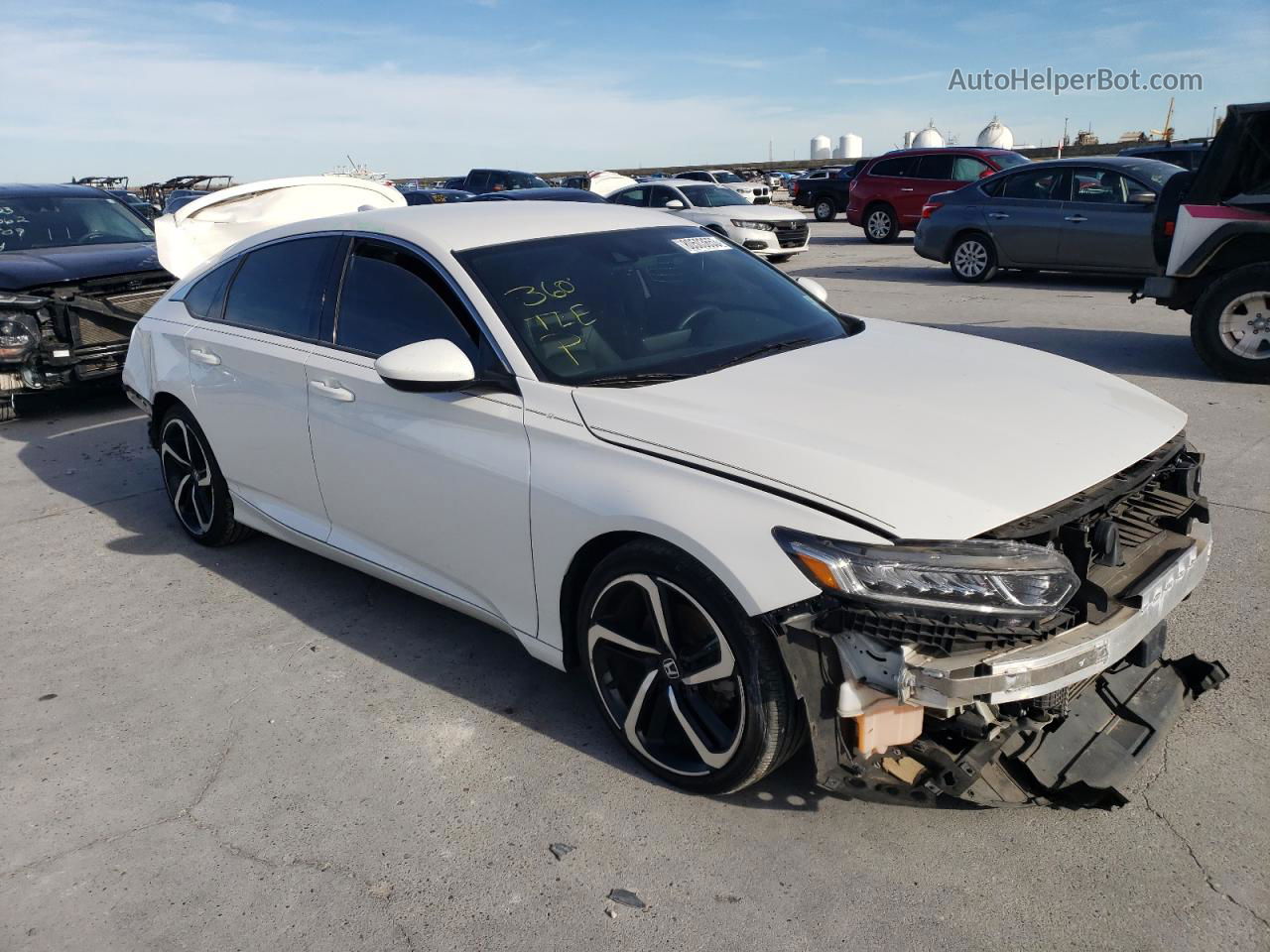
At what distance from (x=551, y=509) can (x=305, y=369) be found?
1527 millimetres

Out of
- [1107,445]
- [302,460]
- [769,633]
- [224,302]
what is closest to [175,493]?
[224,302]

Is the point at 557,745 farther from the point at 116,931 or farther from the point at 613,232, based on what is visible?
the point at 613,232

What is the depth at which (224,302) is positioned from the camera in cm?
480

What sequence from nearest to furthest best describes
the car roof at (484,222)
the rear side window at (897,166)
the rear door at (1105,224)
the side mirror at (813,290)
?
the car roof at (484,222) < the side mirror at (813,290) < the rear door at (1105,224) < the rear side window at (897,166)

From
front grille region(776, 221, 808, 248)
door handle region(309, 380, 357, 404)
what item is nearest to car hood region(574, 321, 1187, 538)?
door handle region(309, 380, 357, 404)

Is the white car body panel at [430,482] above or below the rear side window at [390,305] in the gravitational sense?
below

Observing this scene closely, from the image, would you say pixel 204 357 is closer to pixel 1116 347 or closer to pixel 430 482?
pixel 430 482

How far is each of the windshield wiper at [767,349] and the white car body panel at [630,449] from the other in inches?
2.7

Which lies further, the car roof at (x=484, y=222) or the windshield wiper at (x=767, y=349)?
the car roof at (x=484, y=222)

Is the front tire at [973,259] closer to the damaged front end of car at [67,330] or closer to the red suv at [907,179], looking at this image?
the red suv at [907,179]

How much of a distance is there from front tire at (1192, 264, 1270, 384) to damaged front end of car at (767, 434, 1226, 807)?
5.37m

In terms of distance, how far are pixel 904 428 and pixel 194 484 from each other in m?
3.80

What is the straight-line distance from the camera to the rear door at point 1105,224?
11789mm

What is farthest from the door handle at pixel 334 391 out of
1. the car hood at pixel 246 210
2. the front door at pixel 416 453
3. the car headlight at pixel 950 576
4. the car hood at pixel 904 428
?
the car hood at pixel 246 210
